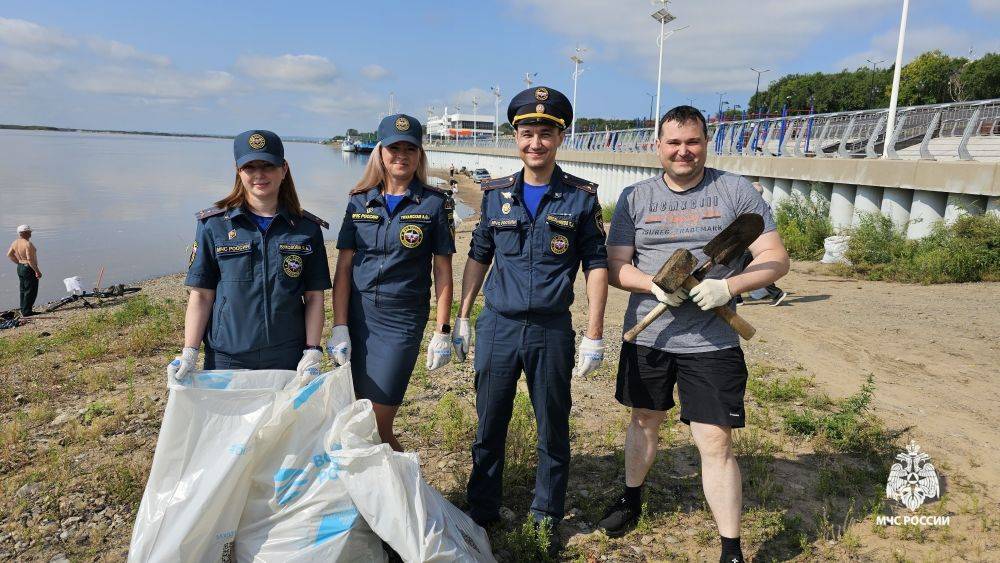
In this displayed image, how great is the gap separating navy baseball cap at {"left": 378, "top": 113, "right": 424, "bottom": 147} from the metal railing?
2749 millimetres

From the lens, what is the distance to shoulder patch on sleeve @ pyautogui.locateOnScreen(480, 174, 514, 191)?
2.82 m

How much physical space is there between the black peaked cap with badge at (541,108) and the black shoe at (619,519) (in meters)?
1.87

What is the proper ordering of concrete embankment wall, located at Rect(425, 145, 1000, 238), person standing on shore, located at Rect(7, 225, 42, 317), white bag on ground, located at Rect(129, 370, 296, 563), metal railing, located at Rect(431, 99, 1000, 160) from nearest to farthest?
white bag on ground, located at Rect(129, 370, 296, 563), concrete embankment wall, located at Rect(425, 145, 1000, 238), metal railing, located at Rect(431, 99, 1000, 160), person standing on shore, located at Rect(7, 225, 42, 317)

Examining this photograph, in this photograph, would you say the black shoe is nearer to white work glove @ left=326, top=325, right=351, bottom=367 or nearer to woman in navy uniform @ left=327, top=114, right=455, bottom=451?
woman in navy uniform @ left=327, top=114, right=455, bottom=451

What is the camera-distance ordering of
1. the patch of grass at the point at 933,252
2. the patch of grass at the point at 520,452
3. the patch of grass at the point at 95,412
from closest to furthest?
1. the patch of grass at the point at 520,452
2. the patch of grass at the point at 95,412
3. the patch of grass at the point at 933,252

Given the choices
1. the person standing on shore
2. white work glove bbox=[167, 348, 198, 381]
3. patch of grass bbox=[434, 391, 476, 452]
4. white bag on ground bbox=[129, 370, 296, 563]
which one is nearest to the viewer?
white bag on ground bbox=[129, 370, 296, 563]

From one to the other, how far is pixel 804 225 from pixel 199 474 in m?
12.6

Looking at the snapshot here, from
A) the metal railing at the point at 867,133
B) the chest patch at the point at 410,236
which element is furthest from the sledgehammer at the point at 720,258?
the metal railing at the point at 867,133

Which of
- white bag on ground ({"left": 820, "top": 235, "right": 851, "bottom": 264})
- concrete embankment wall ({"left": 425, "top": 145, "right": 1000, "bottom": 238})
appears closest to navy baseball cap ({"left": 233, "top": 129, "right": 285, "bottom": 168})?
concrete embankment wall ({"left": 425, "top": 145, "right": 1000, "bottom": 238})

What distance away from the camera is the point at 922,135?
1151 centimetres

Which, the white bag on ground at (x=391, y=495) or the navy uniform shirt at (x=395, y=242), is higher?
the navy uniform shirt at (x=395, y=242)

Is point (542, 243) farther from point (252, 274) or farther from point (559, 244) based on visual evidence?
point (252, 274)

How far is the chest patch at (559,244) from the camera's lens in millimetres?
2703

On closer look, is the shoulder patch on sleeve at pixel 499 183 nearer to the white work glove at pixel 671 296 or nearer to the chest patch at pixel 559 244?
the chest patch at pixel 559 244
